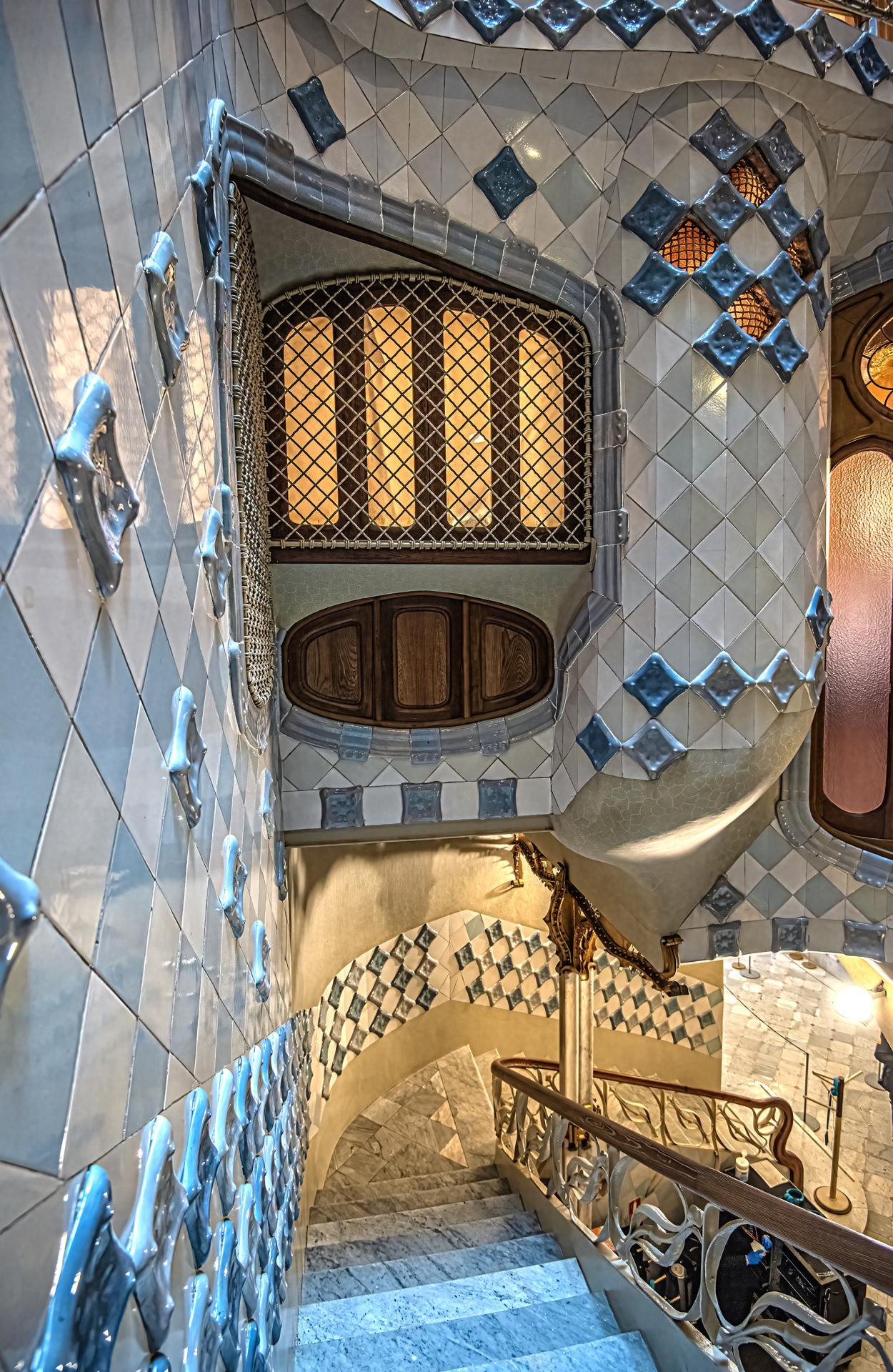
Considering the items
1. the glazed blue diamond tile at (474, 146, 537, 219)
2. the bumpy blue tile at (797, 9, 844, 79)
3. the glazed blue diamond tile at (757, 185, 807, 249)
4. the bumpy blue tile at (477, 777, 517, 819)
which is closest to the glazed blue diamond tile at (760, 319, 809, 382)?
the glazed blue diamond tile at (757, 185, 807, 249)

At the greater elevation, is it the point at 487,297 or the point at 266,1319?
the point at 487,297

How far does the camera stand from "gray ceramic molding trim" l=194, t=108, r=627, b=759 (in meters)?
2.31

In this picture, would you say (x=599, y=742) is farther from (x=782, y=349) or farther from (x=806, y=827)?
(x=782, y=349)

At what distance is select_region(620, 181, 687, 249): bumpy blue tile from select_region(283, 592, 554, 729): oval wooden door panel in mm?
1537

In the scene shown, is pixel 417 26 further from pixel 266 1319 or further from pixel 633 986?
pixel 633 986

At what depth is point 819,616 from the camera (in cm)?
327

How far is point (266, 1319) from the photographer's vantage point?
1714 millimetres

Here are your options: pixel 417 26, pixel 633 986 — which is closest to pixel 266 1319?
pixel 417 26

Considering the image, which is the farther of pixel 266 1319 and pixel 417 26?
pixel 417 26

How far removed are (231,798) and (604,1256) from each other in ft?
7.28

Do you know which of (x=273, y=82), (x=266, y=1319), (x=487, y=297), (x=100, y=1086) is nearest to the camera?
(x=100, y=1086)

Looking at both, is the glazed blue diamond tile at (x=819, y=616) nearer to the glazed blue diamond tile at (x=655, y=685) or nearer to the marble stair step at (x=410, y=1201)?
the glazed blue diamond tile at (x=655, y=685)

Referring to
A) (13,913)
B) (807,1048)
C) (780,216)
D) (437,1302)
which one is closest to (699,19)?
(780,216)

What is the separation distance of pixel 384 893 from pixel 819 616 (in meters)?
3.33
